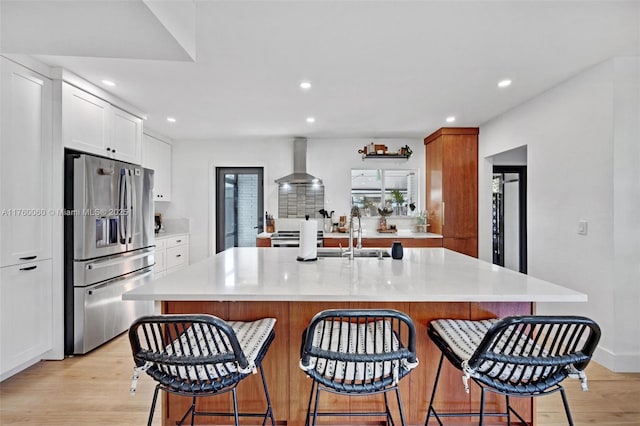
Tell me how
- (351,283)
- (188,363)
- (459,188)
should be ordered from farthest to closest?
(459,188) → (351,283) → (188,363)

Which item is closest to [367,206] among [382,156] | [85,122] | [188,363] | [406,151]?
[382,156]

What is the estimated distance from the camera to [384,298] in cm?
142

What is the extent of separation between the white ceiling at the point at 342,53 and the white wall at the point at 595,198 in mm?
258

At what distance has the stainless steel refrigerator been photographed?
9.10 ft

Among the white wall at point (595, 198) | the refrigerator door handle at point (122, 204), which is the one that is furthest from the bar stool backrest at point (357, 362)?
the refrigerator door handle at point (122, 204)

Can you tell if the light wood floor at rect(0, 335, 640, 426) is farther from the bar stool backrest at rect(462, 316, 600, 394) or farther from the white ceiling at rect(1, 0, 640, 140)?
the white ceiling at rect(1, 0, 640, 140)

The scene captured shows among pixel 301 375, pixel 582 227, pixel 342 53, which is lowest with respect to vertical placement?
pixel 301 375

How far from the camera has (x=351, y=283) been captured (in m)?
1.65

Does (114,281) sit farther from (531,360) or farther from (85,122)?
(531,360)

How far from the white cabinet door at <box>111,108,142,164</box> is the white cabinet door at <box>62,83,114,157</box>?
0.30ft

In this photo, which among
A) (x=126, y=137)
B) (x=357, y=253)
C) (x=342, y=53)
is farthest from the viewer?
(x=126, y=137)

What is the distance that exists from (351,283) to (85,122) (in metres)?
2.82

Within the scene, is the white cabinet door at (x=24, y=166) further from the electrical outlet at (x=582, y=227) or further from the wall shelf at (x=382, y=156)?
the electrical outlet at (x=582, y=227)

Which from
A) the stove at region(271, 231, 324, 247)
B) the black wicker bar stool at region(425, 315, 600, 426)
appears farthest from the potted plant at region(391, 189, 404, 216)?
the black wicker bar stool at region(425, 315, 600, 426)
